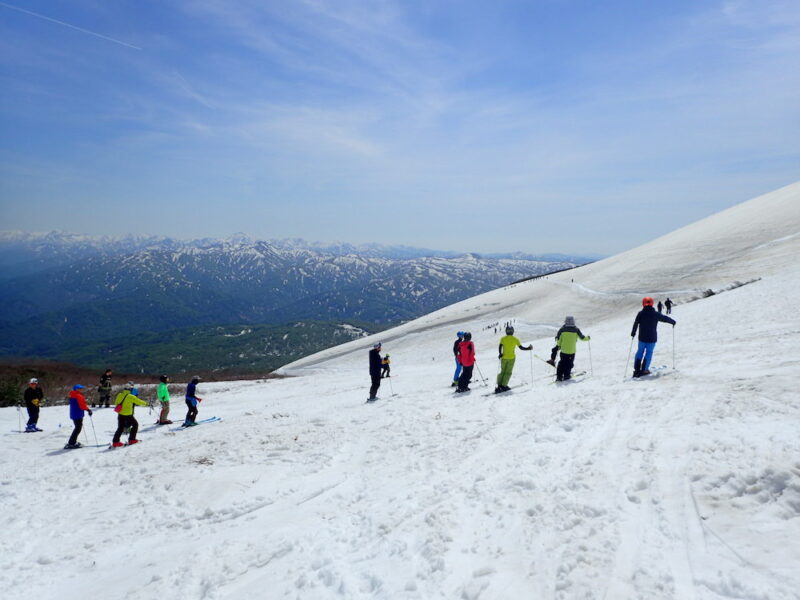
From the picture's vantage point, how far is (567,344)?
17172 mm

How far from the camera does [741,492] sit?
265 inches

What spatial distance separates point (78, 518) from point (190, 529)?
3769 mm

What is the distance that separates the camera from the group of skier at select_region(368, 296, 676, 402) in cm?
1521

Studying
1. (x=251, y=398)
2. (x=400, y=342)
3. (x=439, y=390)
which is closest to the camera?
(x=439, y=390)

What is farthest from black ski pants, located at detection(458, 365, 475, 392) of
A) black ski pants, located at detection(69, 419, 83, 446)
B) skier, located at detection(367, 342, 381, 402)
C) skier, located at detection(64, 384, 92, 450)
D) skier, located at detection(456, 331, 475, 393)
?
black ski pants, located at detection(69, 419, 83, 446)

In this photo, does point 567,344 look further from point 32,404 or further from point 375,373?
point 32,404

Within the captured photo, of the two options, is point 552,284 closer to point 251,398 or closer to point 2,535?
point 251,398

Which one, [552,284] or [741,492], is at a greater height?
[552,284]

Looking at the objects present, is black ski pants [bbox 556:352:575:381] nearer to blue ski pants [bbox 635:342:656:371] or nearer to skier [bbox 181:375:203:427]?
blue ski pants [bbox 635:342:656:371]

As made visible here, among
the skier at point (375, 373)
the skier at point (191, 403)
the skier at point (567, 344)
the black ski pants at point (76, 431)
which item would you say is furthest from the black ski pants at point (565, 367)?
the black ski pants at point (76, 431)

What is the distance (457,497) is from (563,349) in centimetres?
1043

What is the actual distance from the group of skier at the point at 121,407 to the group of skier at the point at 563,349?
28.5 feet

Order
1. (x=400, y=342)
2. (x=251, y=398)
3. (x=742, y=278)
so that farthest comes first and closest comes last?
(x=400, y=342)
(x=742, y=278)
(x=251, y=398)

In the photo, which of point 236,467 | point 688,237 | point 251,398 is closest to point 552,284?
point 688,237
